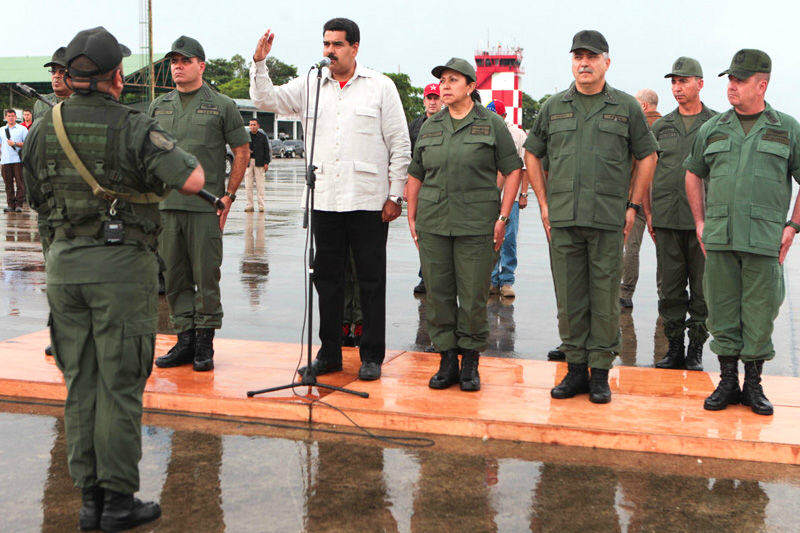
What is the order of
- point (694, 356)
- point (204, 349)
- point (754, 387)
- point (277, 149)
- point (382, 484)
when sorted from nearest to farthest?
point (382, 484) → point (754, 387) → point (204, 349) → point (694, 356) → point (277, 149)

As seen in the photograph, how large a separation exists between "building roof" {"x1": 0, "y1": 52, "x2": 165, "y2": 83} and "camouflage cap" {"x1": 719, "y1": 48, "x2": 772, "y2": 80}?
6520 centimetres

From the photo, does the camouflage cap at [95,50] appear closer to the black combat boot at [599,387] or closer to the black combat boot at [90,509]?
the black combat boot at [90,509]

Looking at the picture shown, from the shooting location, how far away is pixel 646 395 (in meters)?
5.01

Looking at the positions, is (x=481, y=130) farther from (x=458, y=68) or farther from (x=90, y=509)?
(x=90, y=509)

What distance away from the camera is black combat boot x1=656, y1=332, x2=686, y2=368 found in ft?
19.6

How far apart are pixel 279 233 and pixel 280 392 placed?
9546mm

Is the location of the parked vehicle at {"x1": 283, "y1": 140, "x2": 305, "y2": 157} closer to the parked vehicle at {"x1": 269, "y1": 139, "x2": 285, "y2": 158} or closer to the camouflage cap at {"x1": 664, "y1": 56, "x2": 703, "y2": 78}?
the parked vehicle at {"x1": 269, "y1": 139, "x2": 285, "y2": 158}

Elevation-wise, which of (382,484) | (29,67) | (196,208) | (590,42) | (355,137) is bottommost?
(382,484)

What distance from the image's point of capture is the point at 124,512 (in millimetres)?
3234

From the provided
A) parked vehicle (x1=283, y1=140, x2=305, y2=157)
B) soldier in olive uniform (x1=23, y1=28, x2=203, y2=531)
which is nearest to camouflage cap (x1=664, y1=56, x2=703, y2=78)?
soldier in olive uniform (x1=23, y1=28, x2=203, y2=531)

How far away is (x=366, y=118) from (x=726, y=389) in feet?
8.56

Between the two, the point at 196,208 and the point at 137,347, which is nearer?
the point at 137,347

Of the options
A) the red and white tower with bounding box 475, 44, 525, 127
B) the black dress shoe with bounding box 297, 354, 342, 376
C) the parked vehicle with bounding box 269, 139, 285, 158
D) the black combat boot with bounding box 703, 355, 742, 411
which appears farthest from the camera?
the parked vehicle with bounding box 269, 139, 285, 158

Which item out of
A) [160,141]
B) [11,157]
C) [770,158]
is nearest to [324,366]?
[160,141]
